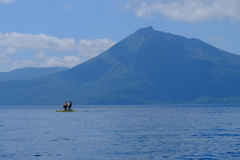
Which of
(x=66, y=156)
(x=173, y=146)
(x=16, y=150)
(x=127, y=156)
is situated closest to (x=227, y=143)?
(x=173, y=146)

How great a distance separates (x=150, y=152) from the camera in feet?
144

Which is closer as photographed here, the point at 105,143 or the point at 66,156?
the point at 66,156

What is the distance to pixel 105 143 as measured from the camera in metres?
51.6

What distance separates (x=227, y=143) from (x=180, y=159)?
1382cm

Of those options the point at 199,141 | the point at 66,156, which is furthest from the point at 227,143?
the point at 66,156

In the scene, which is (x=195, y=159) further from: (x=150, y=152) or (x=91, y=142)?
(x=91, y=142)

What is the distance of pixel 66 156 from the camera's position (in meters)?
41.8

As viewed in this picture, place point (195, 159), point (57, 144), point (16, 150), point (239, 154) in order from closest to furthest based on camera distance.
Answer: point (195, 159)
point (239, 154)
point (16, 150)
point (57, 144)

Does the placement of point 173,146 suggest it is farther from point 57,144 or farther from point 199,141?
point 57,144

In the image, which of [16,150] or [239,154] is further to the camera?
[16,150]

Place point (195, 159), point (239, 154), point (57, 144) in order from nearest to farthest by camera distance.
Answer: point (195, 159) < point (239, 154) < point (57, 144)

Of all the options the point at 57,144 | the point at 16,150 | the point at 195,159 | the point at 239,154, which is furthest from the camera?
the point at 57,144

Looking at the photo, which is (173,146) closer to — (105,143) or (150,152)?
(150,152)

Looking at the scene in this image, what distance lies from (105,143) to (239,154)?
1727 cm
